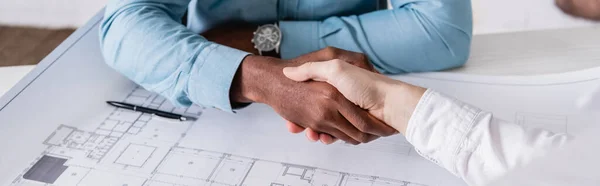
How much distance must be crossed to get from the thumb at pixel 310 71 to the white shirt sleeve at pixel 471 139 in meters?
0.14

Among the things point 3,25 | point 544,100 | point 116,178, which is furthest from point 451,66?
point 3,25

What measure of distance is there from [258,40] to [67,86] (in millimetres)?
302

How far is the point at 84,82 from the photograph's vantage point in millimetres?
1025

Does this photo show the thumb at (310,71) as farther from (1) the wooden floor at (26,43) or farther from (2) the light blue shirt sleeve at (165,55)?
(1) the wooden floor at (26,43)

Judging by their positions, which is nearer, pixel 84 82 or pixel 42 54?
pixel 84 82

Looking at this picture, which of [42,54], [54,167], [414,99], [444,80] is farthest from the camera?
[42,54]

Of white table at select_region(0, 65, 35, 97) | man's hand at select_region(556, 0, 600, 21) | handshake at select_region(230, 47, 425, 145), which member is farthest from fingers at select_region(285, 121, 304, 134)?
white table at select_region(0, 65, 35, 97)

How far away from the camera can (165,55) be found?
36.3 inches

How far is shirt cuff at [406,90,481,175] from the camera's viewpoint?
70 centimetres

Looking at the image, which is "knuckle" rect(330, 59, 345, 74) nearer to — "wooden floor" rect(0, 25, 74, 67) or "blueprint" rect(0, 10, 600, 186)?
"blueprint" rect(0, 10, 600, 186)

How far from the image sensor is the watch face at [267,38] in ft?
3.37

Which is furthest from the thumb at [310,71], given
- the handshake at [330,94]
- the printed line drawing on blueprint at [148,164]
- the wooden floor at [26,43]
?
the wooden floor at [26,43]

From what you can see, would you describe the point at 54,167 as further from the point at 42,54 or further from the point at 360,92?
the point at 42,54

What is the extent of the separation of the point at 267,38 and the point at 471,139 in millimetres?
433
